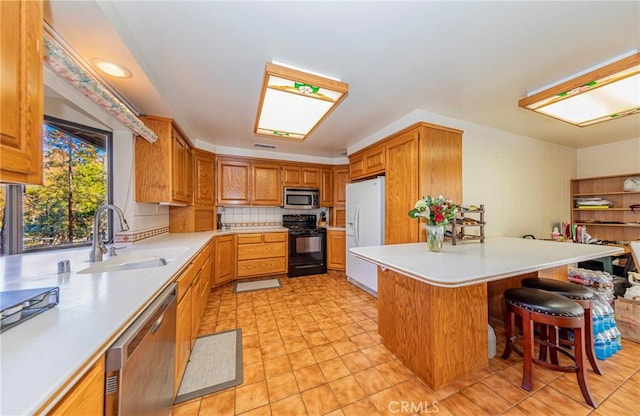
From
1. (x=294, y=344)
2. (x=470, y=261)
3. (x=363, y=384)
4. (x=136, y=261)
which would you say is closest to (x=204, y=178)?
(x=136, y=261)

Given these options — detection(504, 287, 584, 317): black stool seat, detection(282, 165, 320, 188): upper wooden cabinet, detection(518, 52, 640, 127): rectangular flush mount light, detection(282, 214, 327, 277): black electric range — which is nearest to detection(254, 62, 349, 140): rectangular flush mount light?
detection(282, 165, 320, 188): upper wooden cabinet

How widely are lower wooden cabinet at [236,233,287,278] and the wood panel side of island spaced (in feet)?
8.04

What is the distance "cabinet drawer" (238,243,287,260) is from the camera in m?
3.66

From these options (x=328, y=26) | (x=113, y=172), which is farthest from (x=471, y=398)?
(x=113, y=172)

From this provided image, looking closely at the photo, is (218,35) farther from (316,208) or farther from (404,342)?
(316,208)

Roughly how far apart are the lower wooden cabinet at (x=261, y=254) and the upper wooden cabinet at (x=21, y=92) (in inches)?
115

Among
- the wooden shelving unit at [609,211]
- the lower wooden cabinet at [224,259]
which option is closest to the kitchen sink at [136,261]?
the lower wooden cabinet at [224,259]

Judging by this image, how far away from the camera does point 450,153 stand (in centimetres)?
259

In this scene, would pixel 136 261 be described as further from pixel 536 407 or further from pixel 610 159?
pixel 610 159

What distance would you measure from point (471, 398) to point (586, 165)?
4780 millimetres

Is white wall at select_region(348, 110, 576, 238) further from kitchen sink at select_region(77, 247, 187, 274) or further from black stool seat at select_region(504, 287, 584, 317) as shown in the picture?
kitchen sink at select_region(77, 247, 187, 274)

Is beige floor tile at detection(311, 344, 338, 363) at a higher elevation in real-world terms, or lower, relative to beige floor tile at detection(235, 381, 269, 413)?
higher

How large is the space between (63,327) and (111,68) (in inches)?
67.1

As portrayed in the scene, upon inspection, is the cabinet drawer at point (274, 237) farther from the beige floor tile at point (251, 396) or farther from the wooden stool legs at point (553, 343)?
the wooden stool legs at point (553, 343)
